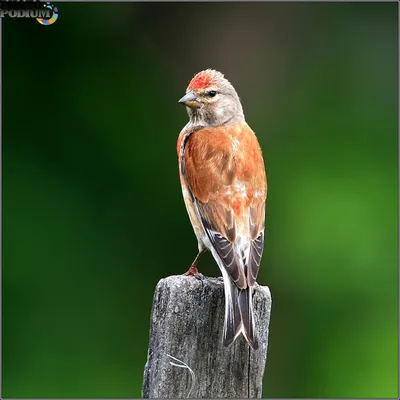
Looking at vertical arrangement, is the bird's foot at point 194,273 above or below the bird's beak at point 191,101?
below

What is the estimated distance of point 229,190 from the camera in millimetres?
5520

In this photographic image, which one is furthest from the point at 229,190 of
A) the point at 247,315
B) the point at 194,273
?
the point at 247,315

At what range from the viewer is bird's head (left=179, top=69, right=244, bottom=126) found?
632 centimetres

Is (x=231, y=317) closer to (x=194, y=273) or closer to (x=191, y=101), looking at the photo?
(x=194, y=273)

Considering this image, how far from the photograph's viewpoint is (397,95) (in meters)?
9.52

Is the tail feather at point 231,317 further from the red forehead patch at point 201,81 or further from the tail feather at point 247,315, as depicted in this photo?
the red forehead patch at point 201,81

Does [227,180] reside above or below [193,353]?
above

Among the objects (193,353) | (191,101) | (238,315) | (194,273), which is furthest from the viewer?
(191,101)

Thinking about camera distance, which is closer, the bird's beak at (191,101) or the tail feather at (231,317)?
the tail feather at (231,317)

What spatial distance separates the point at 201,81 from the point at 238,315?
2.56 metres

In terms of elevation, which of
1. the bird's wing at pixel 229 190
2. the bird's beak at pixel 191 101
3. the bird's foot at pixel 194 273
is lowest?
the bird's foot at pixel 194 273

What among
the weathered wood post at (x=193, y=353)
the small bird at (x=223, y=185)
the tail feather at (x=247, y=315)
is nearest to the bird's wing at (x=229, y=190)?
the small bird at (x=223, y=185)

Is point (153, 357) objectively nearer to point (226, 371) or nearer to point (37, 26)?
point (226, 371)

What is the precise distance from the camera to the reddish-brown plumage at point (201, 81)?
633 cm
